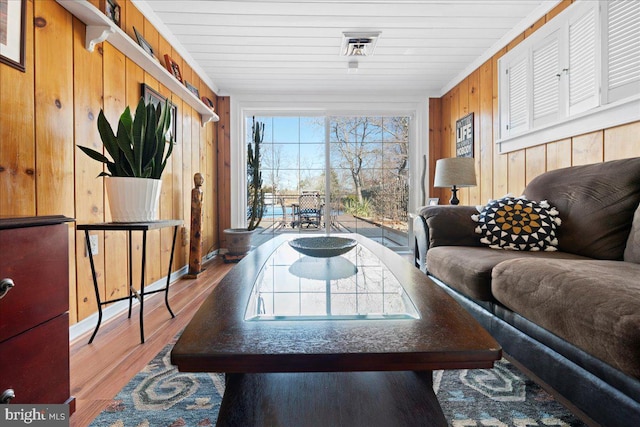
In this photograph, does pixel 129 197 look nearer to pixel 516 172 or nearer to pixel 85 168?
pixel 85 168

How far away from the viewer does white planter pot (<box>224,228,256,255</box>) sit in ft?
12.3

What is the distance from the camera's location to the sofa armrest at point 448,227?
2.01 meters

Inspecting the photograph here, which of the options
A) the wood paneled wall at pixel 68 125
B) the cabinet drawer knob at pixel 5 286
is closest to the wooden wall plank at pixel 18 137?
the wood paneled wall at pixel 68 125

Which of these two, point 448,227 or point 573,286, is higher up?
point 448,227

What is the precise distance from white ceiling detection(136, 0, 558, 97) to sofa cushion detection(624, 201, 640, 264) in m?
1.87

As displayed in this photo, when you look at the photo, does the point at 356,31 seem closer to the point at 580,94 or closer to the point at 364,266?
the point at 580,94

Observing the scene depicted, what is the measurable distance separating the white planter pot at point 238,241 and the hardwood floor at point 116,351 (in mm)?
1283

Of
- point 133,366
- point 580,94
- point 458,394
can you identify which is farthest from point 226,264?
point 580,94

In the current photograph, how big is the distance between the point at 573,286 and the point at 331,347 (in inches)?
34.2

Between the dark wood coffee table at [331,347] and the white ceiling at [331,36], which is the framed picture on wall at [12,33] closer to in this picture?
the white ceiling at [331,36]

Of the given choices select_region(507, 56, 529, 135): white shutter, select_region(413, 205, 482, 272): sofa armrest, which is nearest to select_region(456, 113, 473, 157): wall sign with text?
select_region(507, 56, 529, 135): white shutter

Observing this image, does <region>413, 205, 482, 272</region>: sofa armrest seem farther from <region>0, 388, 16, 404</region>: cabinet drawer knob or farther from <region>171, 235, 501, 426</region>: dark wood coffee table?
<region>0, 388, 16, 404</region>: cabinet drawer knob

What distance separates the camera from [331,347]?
581 millimetres

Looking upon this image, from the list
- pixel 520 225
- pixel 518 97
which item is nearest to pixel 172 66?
pixel 520 225
